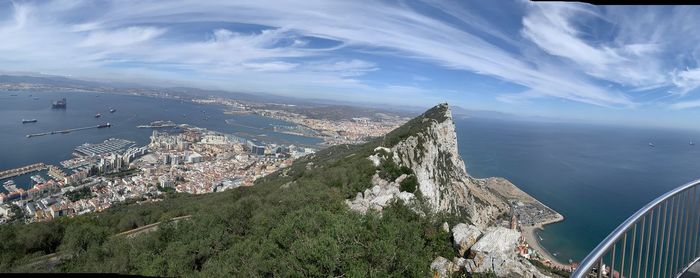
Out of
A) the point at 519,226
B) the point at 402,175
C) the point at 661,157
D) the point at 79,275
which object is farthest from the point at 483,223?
the point at 661,157

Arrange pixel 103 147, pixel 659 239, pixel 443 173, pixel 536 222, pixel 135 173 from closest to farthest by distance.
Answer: pixel 659 239 < pixel 443 173 < pixel 536 222 < pixel 135 173 < pixel 103 147

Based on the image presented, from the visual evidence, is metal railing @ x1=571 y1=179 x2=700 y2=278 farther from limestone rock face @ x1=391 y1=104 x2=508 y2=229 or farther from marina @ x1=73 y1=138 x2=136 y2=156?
marina @ x1=73 y1=138 x2=136 y2=156

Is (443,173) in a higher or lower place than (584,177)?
higher

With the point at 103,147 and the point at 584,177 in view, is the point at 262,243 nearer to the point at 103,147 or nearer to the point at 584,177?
the point at 103,147

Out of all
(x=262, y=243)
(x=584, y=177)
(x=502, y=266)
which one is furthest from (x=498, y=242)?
(x=584, y=177)

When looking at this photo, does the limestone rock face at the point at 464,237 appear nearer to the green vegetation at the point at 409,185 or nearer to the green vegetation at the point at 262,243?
the green vegetation at the point at 262,243

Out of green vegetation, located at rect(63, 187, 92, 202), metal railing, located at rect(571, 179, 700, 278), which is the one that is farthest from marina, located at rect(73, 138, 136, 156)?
metal railing, located at rect(571, 179, 700, 278)
